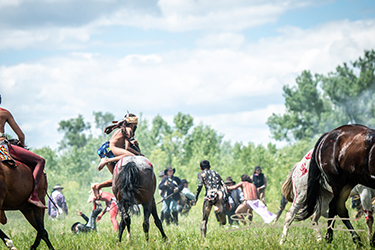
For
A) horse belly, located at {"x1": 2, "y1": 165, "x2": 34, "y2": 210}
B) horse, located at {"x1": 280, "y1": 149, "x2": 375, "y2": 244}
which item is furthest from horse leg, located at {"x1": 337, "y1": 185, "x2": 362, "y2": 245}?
horse belly, located at {"x1": 2, "y1": 165, "x2": 34, "y2": 210}

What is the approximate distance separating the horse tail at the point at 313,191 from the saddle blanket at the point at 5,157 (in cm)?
488

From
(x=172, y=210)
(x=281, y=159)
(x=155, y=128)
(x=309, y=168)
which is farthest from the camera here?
(x=155, y=128)

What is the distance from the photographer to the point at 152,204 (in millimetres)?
8391

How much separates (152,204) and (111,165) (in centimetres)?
132

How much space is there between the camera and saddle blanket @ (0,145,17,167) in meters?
6.39

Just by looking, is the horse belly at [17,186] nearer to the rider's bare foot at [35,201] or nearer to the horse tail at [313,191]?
the rider's bare foot at [35,201]

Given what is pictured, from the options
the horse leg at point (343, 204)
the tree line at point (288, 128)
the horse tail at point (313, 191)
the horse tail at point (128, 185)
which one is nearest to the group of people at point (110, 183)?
the horse tail at point (128, 185)

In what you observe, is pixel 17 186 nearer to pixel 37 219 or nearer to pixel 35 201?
pixel 35 201

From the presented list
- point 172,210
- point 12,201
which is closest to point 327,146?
point 12,201

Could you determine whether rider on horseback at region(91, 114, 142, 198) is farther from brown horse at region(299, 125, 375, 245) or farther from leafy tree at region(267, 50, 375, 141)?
leafy tree at region(267, 50, 375, 141)

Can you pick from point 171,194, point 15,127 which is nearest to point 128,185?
point 15,127

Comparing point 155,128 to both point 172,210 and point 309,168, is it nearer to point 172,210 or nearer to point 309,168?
point 172,210

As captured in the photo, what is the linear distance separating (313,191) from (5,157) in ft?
16.9

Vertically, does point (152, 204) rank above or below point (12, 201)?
below
